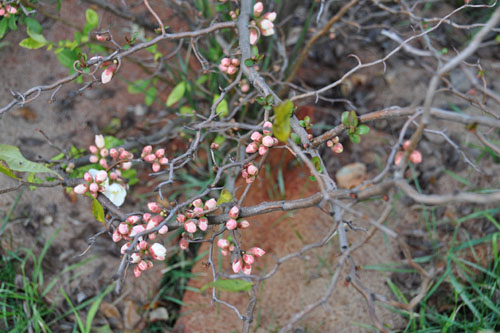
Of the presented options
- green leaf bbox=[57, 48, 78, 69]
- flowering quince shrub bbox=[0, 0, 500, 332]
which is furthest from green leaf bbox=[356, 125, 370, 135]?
green leaf bbox=[57, 48, 78, 69]

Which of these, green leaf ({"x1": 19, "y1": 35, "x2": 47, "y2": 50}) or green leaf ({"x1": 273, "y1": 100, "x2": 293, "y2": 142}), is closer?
green leaf ({"x1": 273, "y1": 100, "x2": 293, "y2": 142})

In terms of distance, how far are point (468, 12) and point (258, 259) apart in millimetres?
1886

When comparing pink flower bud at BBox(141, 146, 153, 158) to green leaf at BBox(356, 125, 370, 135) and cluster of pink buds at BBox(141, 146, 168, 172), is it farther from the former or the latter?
green leaf at BBox(356, 125, 370, 135)

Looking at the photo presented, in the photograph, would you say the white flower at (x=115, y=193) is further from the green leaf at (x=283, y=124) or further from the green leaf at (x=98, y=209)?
the green leaf at (x=283, y=124)

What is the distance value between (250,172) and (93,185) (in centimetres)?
46

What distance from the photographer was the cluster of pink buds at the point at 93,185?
1.20 m

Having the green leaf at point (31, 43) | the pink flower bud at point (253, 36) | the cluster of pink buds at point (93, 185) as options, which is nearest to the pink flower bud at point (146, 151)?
the cluster of pink buds at point (93, 185)

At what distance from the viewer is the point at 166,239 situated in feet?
5.98

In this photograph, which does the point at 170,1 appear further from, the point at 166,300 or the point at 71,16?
the point at 166,300

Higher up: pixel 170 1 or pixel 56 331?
pixel 170 1

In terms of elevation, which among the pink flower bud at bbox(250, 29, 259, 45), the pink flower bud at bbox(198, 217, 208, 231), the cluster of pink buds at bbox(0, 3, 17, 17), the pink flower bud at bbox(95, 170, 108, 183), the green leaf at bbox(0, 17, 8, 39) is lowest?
the pink flower bud at bbox(198, 217, 208, 231)

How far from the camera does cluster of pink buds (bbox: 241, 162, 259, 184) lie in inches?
43.6

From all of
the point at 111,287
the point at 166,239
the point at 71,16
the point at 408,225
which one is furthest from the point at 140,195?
the point at 408,225

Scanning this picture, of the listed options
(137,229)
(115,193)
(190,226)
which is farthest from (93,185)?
(190,226)
